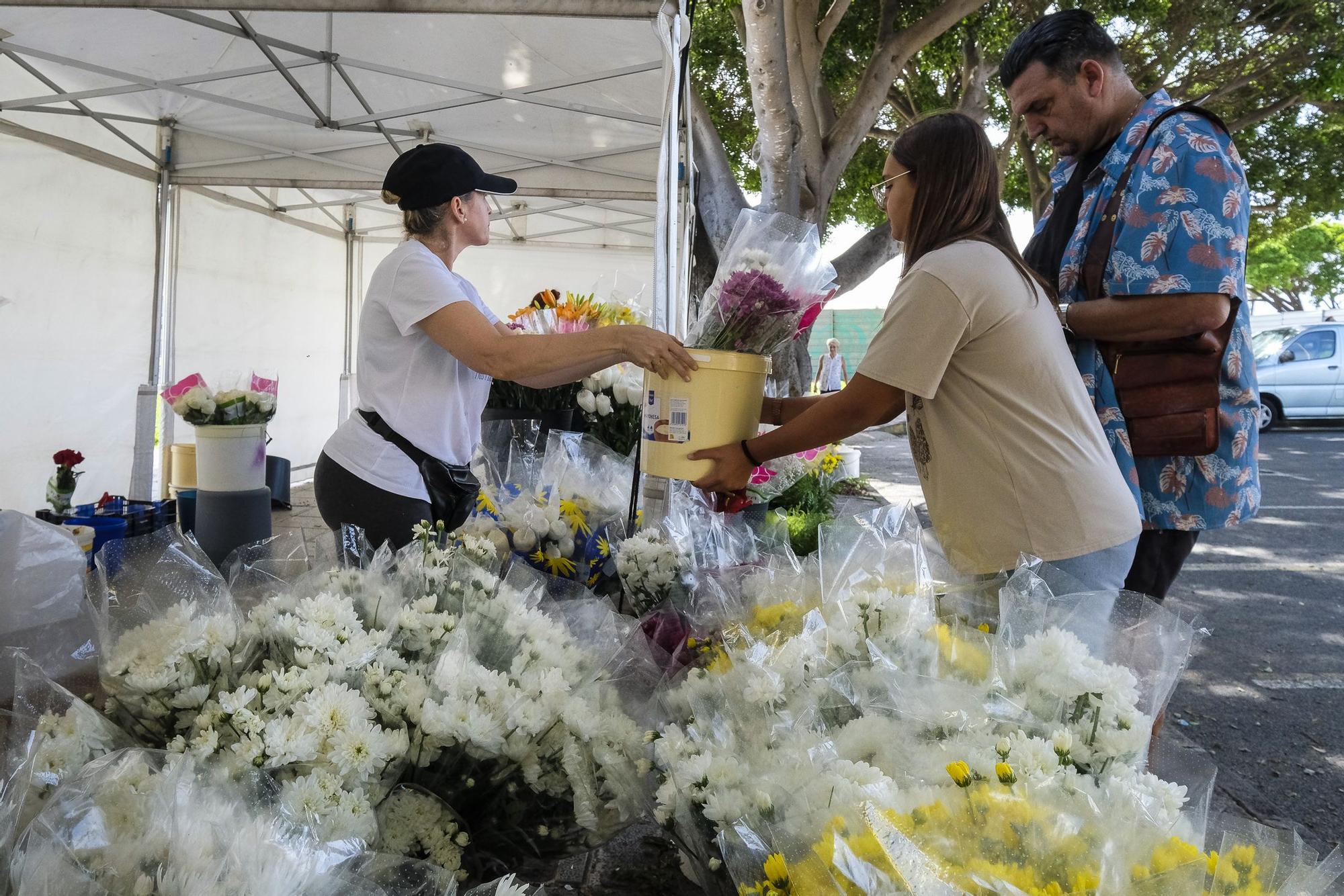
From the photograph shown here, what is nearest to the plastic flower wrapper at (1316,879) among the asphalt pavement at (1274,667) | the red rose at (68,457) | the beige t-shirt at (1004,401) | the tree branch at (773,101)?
the asphalt pavement at (1274,667)

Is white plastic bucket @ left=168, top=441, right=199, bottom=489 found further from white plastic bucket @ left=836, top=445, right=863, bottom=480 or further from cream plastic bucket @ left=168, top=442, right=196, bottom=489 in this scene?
white plastic bucket @ left=836, top=445, right=863, bottom=480

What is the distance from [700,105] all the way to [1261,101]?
8.16 m

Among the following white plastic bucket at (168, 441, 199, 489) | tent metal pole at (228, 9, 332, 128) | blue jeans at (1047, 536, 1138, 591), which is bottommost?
white plastic bucket at (168, 441, 199, 489)

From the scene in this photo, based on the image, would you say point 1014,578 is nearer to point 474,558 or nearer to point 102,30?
point 474,558

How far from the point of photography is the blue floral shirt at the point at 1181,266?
174 cm

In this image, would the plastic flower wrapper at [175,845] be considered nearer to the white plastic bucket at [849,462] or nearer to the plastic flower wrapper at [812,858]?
the plastic flower wrapper at [812,858]

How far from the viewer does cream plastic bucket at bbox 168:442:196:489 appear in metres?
6.56

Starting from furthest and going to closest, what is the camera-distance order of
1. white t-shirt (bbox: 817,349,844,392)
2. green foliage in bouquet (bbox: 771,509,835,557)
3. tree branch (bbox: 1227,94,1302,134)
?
white t-shirt (bbox: 817,349,844,392), tree branch (bbox: 1227,94,1302,134), green foliage in bouquet (bbox: 771,509,835,557)

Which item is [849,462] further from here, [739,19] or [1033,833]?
[1033,833]

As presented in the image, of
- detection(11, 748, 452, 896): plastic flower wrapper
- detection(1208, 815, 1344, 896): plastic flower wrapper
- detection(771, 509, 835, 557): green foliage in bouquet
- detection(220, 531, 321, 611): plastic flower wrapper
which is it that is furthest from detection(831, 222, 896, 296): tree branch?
detection(11, 748, 452, 896): plastic flower wrapper

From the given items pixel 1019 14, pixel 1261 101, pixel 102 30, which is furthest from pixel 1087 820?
pixel 1261 101

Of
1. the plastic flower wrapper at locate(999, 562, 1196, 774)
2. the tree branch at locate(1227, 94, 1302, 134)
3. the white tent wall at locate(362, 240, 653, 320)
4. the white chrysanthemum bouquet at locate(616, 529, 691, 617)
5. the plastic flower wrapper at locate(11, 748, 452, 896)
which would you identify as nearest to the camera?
the plastic flower wrapper at locate(11, 748, 452, 896)

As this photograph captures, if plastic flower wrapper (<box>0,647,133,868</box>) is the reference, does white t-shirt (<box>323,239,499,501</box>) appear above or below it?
above

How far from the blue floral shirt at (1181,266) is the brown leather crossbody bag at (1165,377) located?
2 centimetres
